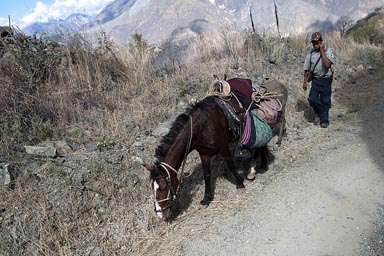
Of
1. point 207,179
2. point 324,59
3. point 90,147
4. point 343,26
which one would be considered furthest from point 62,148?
point 343,26

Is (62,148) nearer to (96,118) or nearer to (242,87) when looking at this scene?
(96,118)

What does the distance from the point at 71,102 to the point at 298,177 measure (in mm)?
4268

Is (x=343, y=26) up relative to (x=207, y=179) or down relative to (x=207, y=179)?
up

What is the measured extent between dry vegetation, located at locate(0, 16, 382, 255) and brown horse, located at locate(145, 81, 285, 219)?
565 millimetres

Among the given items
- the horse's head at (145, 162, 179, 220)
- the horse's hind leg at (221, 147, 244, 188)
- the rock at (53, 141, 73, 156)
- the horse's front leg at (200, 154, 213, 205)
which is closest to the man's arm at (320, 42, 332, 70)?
the horse's hind leg at (221, 147, 244, 188)

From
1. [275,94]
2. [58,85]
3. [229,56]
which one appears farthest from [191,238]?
[229,56]

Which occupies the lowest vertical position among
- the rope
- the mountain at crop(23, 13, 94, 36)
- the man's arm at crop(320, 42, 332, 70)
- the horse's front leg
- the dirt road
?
the dirt road

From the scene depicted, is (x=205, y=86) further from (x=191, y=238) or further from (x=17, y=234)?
(x=17, y=234)

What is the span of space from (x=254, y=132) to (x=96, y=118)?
298cm

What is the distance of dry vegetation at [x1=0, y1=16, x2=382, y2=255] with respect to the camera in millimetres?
3842

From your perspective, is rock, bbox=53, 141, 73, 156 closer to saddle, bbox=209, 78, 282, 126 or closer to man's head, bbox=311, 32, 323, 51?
saddle, bbox=209, 78, 282, 126

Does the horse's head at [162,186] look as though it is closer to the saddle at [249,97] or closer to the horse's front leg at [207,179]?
the horse's front leg at [207,179]

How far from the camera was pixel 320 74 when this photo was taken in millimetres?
6133

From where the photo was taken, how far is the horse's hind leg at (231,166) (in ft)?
14.4
